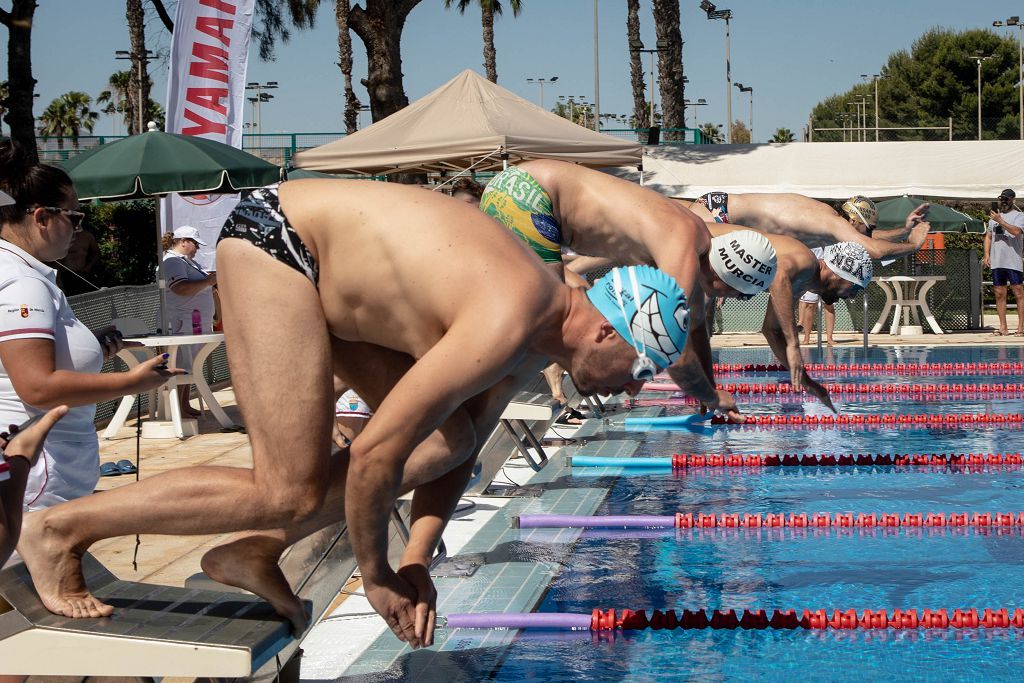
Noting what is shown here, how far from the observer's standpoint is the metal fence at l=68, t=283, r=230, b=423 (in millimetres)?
9234

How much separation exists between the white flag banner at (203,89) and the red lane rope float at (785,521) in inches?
234

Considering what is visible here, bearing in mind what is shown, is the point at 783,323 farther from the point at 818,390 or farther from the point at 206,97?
the point at 206,97

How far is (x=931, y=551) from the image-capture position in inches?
224

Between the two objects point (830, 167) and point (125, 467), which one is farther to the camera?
point (830, 167)

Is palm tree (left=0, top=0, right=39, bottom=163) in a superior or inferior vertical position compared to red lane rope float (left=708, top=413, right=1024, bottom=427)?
superior

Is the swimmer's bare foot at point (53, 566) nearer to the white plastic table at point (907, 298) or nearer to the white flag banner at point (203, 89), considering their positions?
the white flag banner at point (203, 89)

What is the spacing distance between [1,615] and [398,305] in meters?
1.20

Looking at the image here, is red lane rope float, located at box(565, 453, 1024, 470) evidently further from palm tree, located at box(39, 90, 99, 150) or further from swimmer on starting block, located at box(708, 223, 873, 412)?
palm tree, located at box(39, 90, 99, 150)

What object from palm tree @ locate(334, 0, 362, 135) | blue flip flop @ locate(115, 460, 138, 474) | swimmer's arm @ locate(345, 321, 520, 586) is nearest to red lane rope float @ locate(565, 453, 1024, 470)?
blue flip flop @ locate(115, 460, 138, 474)

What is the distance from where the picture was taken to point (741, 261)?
590 cm

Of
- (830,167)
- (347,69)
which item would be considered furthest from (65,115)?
(830,167)

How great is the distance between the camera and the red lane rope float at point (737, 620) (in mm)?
4387

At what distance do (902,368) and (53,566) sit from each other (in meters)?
11.6

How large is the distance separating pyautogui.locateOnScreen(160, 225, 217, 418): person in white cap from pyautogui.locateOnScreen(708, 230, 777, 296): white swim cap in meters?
4.74
